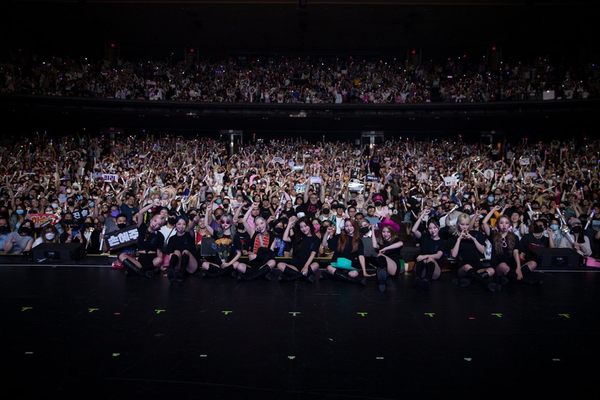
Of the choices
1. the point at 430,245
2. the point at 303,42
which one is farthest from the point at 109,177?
the point at 303,42

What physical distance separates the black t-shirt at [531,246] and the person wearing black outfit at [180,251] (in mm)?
5862

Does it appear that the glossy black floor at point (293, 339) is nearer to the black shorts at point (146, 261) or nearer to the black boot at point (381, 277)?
the black boot at point (381, 277)

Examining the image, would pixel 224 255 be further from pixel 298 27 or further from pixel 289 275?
pixel 298 27

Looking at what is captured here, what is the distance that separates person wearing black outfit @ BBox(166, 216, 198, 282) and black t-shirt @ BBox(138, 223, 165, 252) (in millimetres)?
247

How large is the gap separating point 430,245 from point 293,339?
356 centimetres

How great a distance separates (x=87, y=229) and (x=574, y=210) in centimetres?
1152

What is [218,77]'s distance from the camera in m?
25.0

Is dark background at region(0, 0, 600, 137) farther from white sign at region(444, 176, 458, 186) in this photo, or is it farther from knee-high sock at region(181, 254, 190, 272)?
knee-high sock at region(181, 254, 190, 272)

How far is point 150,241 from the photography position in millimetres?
8180

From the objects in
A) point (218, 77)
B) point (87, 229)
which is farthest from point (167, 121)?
point (87, 229)

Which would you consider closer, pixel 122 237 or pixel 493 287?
pixel 493 287

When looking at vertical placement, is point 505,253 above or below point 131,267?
above

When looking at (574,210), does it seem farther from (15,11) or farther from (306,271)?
(15,11)

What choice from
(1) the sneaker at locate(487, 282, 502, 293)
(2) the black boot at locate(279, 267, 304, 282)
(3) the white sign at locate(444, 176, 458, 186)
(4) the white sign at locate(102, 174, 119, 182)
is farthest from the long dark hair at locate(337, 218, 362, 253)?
(4) the white sign at locate(102, 174, 119, 182)
